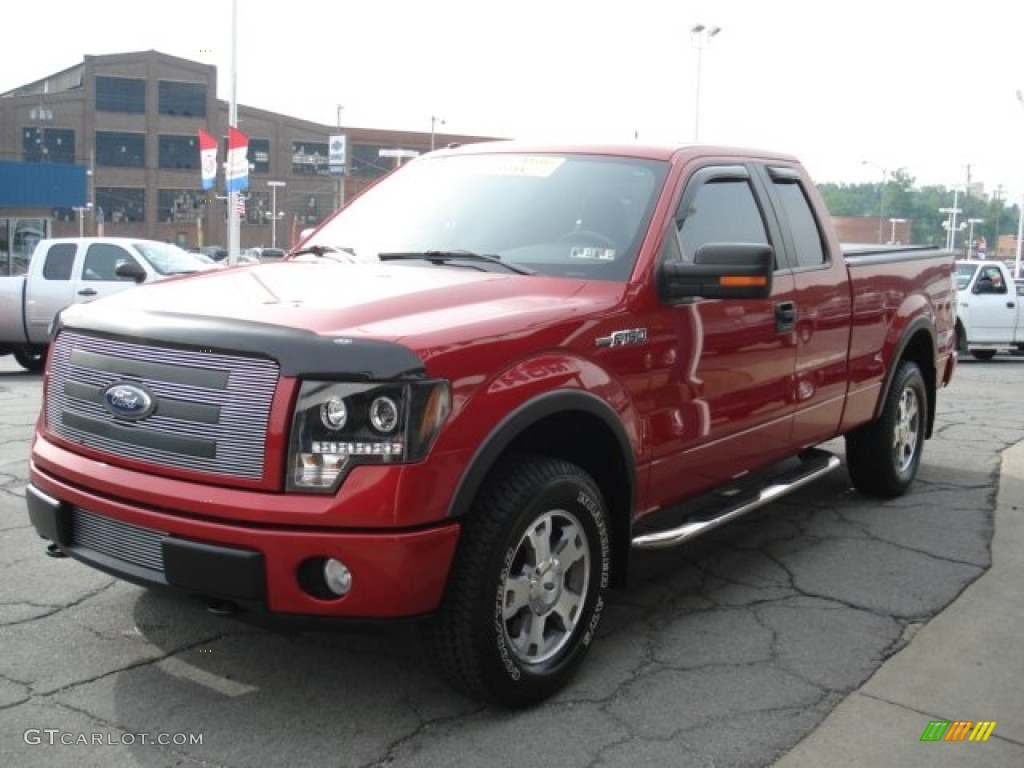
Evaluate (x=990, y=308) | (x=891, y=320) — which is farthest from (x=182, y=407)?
(x=990, y=308)

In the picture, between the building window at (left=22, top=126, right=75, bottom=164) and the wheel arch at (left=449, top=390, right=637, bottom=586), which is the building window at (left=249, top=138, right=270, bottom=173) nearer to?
the building window at (left=22, top=126, right=75, bottom=164)

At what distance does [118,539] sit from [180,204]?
88.5 m

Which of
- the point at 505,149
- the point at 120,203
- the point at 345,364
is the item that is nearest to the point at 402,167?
the point at 505,149

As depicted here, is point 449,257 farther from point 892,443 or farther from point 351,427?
point 892,443

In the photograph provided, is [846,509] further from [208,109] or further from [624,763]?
[208,109]

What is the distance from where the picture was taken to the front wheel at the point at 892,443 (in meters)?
6.20

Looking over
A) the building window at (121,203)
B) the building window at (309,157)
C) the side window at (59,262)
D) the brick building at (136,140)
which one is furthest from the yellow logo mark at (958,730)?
the building window at (309,157)

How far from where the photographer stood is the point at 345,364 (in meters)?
2.97

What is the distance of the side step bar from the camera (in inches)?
157

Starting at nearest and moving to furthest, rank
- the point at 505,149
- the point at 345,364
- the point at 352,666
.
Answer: the point at 345,364, the point at 352,666, the point at 505,149

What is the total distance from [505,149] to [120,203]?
86.3 metres

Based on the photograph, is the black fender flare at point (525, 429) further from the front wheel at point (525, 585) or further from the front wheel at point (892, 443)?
the front wheel at point (892, 443)

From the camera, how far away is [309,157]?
97.6 metres

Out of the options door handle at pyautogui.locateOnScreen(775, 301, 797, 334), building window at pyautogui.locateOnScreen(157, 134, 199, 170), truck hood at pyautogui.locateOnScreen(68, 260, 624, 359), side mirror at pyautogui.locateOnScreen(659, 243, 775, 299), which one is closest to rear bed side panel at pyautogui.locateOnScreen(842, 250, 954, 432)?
door handle at pyautogui.locateOnScreen(775, 301, 797, 334)
